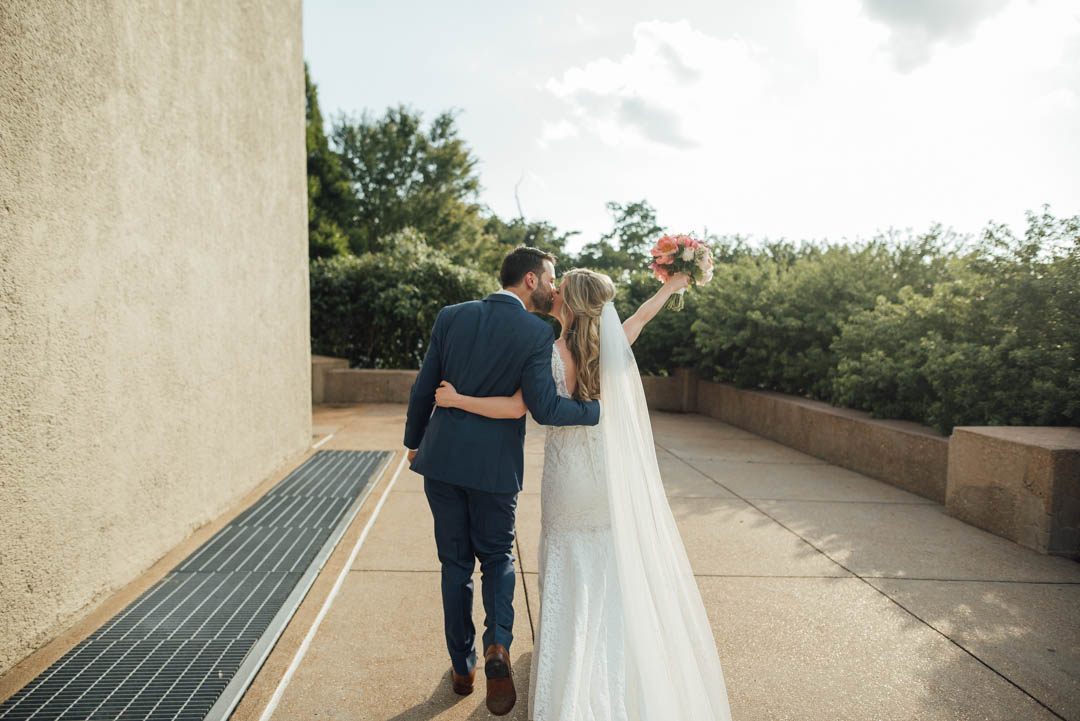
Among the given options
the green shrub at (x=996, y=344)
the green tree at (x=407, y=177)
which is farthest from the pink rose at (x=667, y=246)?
the green tree at (x=407, y=177)

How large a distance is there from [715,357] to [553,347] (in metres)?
9.58

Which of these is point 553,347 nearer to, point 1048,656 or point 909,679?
point 909,679

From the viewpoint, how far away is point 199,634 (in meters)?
3.39

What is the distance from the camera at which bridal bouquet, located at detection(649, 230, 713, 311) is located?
3488 millimetres

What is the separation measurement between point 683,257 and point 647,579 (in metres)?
1.58

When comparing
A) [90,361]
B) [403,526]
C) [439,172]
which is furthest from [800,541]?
[439,172]

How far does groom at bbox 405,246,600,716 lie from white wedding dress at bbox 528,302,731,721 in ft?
0.52

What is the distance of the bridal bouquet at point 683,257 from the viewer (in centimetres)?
349

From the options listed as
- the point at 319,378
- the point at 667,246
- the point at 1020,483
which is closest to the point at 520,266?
the point at 667,246

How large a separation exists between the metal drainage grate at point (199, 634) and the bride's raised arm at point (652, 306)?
223 cm

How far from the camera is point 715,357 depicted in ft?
39.7

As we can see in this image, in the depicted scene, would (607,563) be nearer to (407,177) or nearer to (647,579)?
(647,579)

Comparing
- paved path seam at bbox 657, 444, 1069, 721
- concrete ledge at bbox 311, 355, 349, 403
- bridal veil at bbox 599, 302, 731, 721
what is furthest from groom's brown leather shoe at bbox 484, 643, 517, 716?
concrete ledge at bbox 311, 355, 349, 403

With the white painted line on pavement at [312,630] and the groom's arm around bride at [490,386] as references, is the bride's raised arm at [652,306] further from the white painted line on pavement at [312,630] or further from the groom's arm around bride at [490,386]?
the white painted line on pavement at [312,630]
